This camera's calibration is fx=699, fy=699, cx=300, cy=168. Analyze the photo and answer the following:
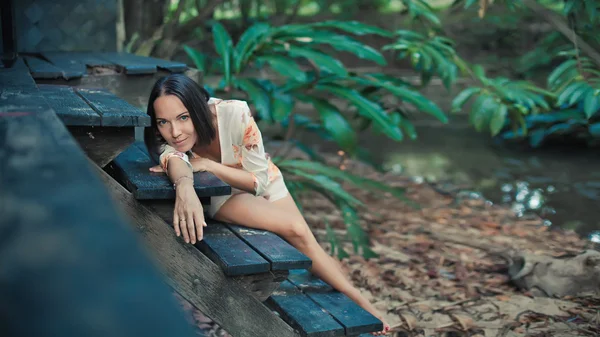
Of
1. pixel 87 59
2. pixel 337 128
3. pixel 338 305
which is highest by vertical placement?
pixel 87 59

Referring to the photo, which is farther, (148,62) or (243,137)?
(148,62)

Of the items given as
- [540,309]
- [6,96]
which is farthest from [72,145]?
[540,309]

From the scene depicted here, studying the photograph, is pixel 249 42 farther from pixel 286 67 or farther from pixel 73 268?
pixel 73 268

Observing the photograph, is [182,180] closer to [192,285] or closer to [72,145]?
[192,285]

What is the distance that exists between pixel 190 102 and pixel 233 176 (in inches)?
11.0

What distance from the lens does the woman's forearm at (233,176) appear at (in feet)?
7.46

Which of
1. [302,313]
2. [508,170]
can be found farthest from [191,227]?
[508,170]

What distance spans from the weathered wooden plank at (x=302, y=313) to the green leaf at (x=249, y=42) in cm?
168

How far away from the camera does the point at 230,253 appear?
6.49ft

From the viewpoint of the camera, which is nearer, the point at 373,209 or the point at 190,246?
the point at 190,246

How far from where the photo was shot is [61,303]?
69cm

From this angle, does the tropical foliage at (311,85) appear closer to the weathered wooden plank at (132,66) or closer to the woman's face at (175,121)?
the weathered wooden plank at (132,66)

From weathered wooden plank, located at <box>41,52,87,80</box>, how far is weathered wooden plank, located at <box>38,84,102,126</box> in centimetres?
52

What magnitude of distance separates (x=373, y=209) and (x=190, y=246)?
10.6 feet
